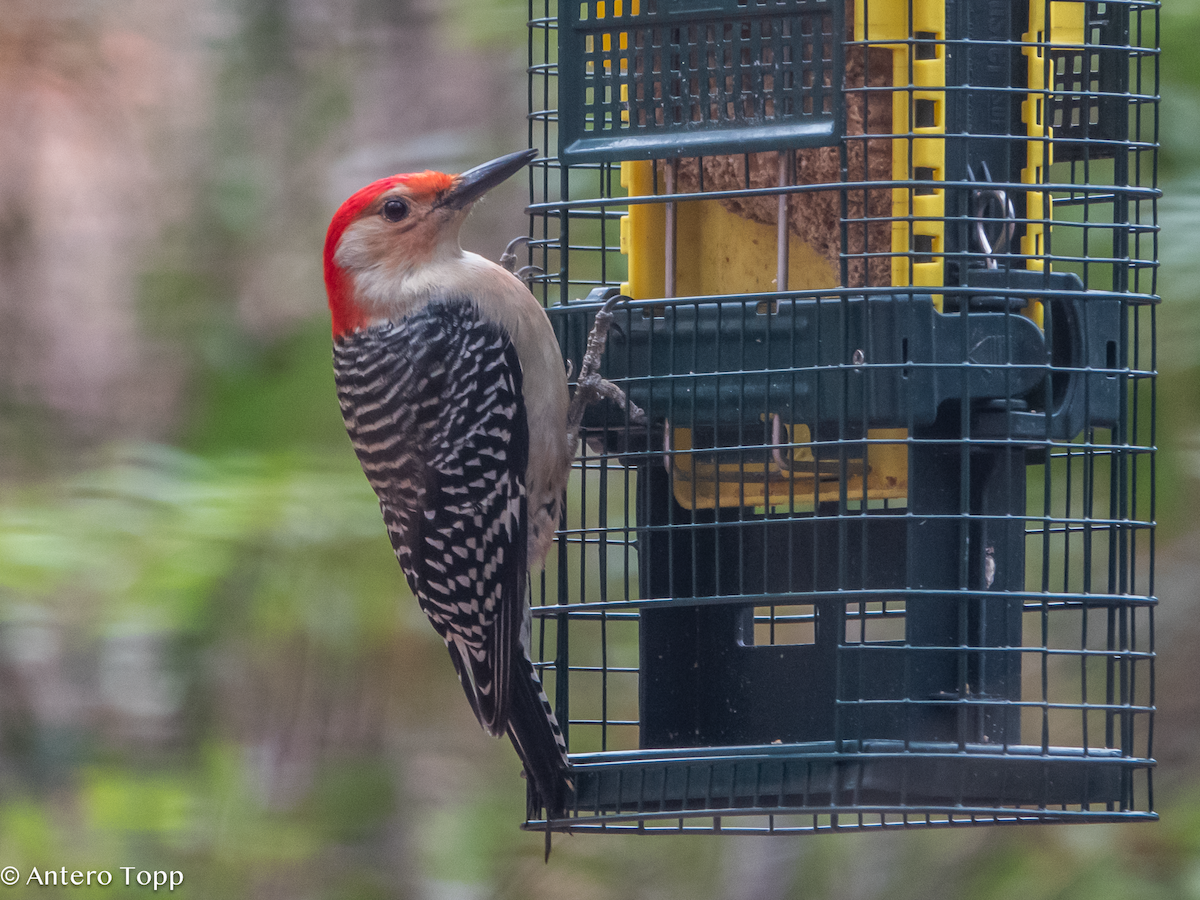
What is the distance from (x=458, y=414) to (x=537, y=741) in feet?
3.55

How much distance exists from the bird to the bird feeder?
24 centimetres

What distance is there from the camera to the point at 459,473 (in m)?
5.17

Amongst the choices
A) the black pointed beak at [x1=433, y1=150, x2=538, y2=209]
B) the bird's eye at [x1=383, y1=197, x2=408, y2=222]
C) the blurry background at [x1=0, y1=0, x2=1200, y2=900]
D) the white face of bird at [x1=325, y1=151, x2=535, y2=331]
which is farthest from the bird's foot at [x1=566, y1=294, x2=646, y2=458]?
the blurry background at [x1=0, y1=0, x2=1200, y2=900]

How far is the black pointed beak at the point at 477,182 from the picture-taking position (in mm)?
5180

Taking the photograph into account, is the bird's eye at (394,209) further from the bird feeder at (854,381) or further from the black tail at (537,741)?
the black tail at (537,741)

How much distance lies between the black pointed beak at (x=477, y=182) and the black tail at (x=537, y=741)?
1.50 m

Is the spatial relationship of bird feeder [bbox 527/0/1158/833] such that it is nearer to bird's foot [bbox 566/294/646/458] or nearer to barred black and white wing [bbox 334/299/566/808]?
bird's foot [bbox 566/294/646/458]

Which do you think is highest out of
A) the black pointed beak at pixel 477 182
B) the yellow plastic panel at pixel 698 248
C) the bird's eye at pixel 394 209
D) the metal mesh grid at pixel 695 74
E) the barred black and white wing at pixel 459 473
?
the metal mesh grid at pixel 695 74

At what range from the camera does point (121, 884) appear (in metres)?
6.68

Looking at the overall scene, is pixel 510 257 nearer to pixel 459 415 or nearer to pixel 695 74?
pixel 459 415

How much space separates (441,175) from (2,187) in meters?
3.96

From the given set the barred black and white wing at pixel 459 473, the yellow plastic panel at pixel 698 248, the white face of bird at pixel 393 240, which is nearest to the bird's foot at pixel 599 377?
the yellow plastic panel at pixel 698 248

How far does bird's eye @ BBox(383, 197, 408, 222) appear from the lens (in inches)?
214

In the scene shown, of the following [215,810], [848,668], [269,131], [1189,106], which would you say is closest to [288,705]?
[215,810]
